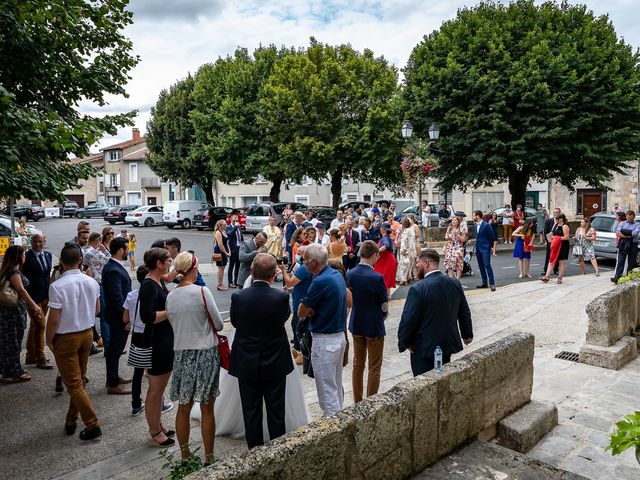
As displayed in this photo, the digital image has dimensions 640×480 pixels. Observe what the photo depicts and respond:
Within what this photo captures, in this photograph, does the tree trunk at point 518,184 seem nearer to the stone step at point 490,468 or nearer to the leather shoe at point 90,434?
the stone step at point 490,468

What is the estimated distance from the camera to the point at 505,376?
177 inches

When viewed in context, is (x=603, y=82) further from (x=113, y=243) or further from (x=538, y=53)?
(x=113, y=243)

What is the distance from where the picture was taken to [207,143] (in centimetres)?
3391

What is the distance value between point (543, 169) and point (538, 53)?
5.19m

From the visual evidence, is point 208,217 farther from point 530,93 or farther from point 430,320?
point 430,320

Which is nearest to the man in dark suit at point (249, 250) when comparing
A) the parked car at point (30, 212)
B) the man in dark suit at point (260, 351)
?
the man in dark suit at point (260, 351)

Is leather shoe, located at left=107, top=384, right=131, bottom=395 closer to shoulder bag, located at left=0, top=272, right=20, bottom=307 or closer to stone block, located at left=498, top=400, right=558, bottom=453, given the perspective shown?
shoulder bag, located at left=0, top=272, right=20, bottom=307

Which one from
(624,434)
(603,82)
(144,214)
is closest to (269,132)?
(144,214)

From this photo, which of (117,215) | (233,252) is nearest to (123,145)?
(117,215)

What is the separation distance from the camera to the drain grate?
23.5ft

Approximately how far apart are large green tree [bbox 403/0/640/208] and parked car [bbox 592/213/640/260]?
541 cm

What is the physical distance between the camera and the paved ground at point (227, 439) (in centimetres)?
430

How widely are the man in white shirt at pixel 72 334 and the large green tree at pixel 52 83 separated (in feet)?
4.73

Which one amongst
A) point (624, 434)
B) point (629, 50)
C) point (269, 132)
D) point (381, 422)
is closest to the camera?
point (624, 434)
